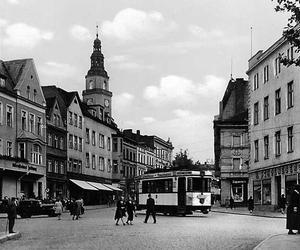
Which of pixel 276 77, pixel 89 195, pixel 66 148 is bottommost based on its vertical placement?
pixel 89 195

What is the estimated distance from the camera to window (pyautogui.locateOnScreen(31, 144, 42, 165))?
2489 inches

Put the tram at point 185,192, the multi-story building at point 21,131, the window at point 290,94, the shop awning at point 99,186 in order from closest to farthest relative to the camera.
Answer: the tram at point 185,192 → the window at point 290,94 → the multi-story building at point 21,131 → the shop awning at point 99,186

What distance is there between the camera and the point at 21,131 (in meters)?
61.9

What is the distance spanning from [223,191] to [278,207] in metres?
30.3

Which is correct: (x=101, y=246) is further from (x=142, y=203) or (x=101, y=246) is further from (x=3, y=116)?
(x=3, y=116)

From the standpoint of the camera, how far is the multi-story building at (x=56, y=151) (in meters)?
69.3

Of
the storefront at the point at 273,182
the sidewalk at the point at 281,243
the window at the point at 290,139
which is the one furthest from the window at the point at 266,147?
the sidewalk at the point at 281,243

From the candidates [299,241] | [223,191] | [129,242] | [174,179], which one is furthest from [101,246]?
[223,191]

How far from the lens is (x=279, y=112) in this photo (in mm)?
51875

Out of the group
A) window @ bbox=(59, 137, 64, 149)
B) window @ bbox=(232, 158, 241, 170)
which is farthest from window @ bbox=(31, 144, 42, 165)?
window @ bbox=(232, 158, 241, 170)

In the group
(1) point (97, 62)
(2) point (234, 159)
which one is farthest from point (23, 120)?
(1) point (97, 62)

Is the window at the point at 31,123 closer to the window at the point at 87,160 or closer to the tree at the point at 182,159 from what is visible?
the window at the point at 87,160

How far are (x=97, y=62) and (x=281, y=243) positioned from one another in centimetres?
12784

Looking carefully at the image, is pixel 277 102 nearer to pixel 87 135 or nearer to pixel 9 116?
pixel 9 116
